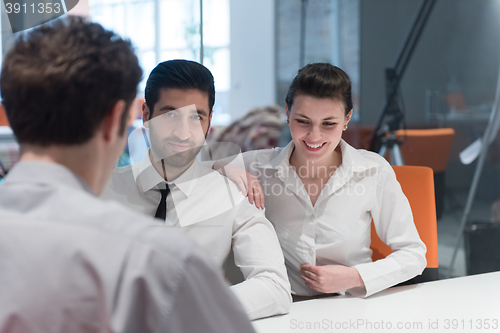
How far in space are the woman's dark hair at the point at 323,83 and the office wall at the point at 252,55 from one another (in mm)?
2939

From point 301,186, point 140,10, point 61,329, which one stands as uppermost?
point 140,10

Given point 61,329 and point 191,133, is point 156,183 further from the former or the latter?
point 61,329

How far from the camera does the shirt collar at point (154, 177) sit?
1156mm

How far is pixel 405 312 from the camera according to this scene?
3.16ft

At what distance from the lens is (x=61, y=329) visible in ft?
1.41

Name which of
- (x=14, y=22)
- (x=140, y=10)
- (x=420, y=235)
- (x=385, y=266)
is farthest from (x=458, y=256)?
(x=140, y=10)

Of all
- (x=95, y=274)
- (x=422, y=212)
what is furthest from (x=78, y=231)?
(x=422, y=212)

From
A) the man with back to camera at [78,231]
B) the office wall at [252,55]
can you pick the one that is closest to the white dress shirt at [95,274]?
the man with back to camera at [78,231]

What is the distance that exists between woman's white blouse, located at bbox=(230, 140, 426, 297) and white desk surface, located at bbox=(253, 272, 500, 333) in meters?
0.20

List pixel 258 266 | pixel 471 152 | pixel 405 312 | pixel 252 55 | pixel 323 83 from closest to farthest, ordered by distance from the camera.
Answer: pixel 405 312, pixel 258 266, pixel 323 83, pixel 471 152, pixel 252 55

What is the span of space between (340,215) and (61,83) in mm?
1005

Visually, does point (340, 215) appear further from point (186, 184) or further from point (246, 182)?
point (186, 184)

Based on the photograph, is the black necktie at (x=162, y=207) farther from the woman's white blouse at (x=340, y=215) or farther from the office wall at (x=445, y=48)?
the office wall at (x=445, y=48)

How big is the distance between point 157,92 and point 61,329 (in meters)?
0.84
